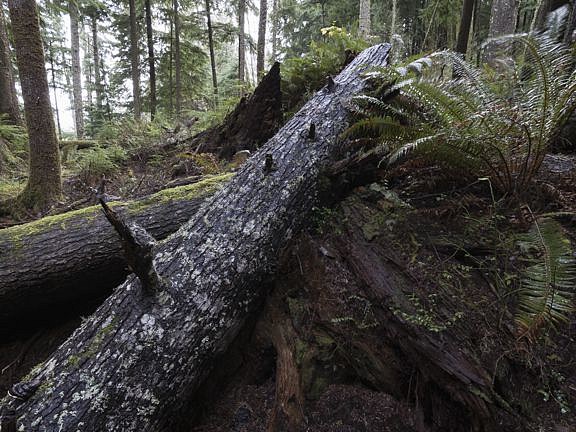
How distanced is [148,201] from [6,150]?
270 inches

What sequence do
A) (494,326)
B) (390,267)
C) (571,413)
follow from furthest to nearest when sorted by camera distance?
(390,267) < (494,326) < (571,413)

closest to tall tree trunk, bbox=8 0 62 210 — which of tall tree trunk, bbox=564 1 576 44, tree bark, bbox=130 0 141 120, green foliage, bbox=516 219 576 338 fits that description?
green foliage, bbox=516 219 576 338

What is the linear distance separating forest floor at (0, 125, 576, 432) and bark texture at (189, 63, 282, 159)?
3010 millimetres

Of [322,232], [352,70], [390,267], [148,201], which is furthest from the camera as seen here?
[352,70]

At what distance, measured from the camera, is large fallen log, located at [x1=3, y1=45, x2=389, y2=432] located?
1.74 m

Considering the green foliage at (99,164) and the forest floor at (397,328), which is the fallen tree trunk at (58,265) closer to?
the forest floor at (397,328)

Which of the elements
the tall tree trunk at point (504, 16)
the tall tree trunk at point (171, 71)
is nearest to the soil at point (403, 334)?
the tall tree trunk at point (504, 16)

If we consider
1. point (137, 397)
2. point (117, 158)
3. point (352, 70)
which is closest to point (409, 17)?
point (352, 70)

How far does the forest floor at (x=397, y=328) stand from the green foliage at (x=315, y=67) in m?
3.50

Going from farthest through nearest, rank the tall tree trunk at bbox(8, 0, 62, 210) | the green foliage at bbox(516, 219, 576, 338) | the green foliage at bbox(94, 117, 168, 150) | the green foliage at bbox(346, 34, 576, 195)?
the green foliage at bbox(94, 117, 168, 150) → the tall tree trunk at bbox(8, 0, 62, 210) → the green foliage at bbox(346, 34, 576, 195) → the green foliage at bbox(516, 219, 576, 338)

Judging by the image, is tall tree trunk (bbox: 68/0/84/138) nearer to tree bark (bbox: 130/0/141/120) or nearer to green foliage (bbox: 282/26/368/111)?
tree bark (bbox: 130/0/141/120)

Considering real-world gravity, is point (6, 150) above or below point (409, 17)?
below

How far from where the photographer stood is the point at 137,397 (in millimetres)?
1790

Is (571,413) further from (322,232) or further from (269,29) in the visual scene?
(269,29)
